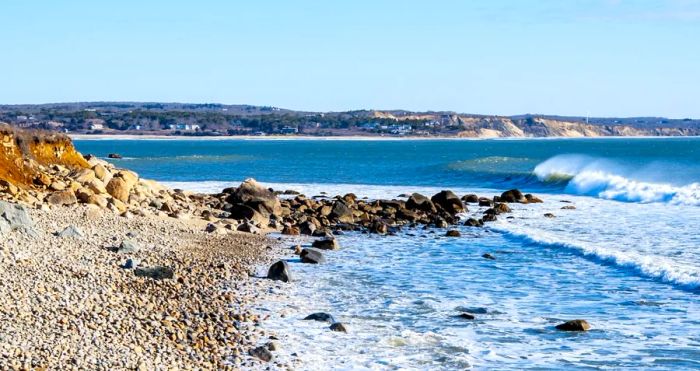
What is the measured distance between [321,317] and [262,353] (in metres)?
2.18

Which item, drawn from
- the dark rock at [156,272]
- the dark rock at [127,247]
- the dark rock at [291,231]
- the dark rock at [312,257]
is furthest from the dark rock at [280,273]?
the dark rock at [291,231]

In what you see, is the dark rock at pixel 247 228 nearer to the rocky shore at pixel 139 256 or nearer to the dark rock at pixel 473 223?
the rocky shore at pixel 139 256

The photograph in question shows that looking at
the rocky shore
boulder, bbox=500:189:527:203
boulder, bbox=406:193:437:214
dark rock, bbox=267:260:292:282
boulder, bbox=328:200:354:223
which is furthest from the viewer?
boulder, bbox=500:189:527:203

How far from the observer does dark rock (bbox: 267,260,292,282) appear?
53.0ft

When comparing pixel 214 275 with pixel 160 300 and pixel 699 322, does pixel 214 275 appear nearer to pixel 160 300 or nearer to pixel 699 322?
pixel 160 300

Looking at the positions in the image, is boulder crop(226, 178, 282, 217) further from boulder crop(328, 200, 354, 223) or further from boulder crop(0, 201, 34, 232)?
boulder crop(0, 201, 34, 232)

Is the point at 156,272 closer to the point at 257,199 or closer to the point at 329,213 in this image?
the point at 257,199

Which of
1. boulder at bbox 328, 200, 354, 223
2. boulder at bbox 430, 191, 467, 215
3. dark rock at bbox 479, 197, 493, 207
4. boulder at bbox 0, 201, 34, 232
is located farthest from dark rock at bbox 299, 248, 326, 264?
dark rock at bbox 479, 197, 493, 207

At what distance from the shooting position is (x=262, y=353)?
35.9 feet

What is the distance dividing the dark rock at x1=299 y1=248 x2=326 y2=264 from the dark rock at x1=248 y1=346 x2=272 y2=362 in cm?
761

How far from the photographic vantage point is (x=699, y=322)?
13.0 metres

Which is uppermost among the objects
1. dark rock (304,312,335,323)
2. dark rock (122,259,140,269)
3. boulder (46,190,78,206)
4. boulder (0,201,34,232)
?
boulder (0,201,34,232)

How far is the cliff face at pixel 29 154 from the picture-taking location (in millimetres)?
24422

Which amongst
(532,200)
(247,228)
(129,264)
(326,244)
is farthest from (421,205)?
(129,264)
